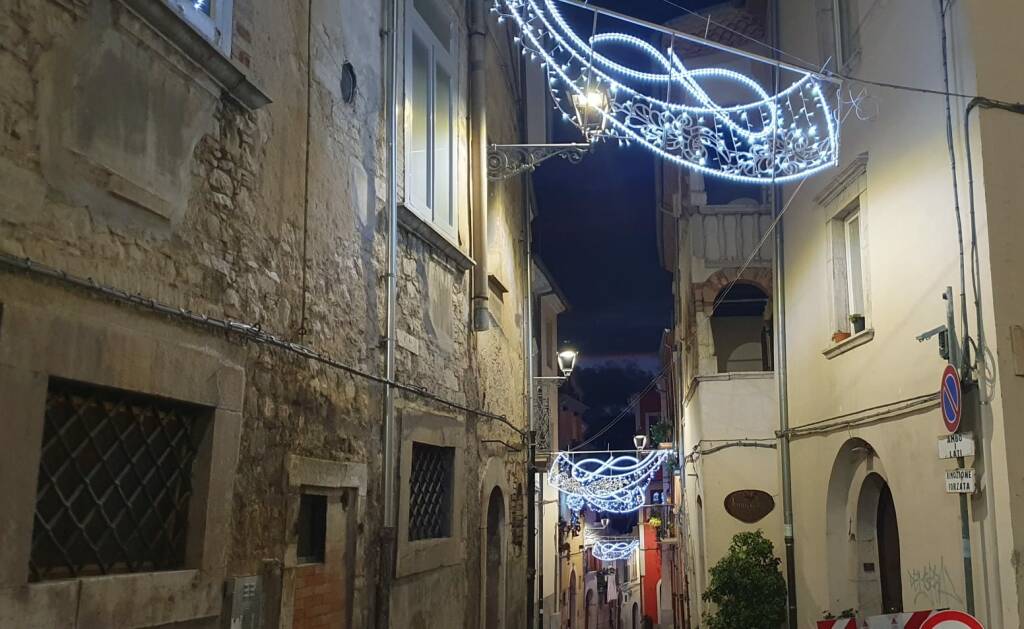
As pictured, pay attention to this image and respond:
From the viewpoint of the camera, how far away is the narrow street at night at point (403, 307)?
4.13 meters

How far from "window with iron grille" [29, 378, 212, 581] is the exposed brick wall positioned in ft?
4.34

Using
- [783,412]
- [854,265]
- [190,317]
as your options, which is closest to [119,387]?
[190,317]

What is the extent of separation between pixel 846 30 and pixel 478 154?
4.13m

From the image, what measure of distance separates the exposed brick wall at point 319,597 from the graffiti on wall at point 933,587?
4.65 m

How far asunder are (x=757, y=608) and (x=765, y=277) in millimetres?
6545

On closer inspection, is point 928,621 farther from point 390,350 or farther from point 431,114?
point 431,114

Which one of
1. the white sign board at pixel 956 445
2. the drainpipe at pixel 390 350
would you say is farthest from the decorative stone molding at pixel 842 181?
the drainpipe at pixel 390 350

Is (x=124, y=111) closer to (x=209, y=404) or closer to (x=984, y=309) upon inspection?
(x=209, y=404)

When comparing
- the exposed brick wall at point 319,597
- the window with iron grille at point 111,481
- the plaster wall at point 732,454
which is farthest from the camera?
the plaster wall at point 732,454

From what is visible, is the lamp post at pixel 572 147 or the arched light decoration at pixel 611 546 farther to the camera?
the arched light decoration at pixel 611 546

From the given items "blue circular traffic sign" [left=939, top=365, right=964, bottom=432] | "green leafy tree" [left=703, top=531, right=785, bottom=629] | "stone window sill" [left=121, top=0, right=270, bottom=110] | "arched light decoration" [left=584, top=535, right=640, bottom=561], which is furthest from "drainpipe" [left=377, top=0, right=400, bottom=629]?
"arched light decoration" [left=584, top=535, right=640, bottom=561]

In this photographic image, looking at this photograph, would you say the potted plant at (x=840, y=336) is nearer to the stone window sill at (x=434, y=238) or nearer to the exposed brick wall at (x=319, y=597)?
the stone window sill at (x=434, y=238)

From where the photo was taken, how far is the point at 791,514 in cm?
1197

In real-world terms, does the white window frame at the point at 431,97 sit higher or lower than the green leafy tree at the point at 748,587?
higher
